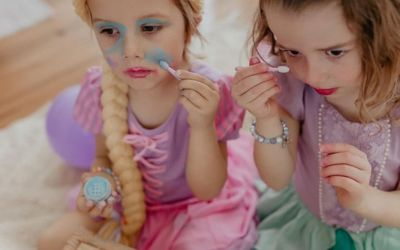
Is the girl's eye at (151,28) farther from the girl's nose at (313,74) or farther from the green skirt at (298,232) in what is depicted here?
the green skirt at (298,232)

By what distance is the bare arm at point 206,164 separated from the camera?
0.96 meters

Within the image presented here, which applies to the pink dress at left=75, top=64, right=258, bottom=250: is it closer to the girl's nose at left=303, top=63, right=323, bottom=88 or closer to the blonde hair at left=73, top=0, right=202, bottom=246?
the blonde hair at left=73, top=0, right=202, bottom=246

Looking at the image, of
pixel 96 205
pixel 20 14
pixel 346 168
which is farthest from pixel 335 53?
pixel 20 14

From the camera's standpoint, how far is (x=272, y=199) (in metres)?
1.10

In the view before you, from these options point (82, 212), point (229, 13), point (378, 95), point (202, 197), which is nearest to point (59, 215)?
point (82, 212)

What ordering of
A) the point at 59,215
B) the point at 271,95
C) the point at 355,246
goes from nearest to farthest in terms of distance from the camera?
the point at 271,95 < the point at 355,246 < the point at 59,215

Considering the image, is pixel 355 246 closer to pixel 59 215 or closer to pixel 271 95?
pixel 271 95

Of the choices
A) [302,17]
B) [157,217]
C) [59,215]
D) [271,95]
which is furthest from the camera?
[59,215]

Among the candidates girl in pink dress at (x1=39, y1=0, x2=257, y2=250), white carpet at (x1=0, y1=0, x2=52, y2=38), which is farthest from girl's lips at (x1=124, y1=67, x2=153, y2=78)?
white carpet at (x1=0, y1=0, x2=52, y2=38)

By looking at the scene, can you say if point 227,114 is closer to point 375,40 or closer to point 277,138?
point 277,138

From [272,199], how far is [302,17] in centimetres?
46

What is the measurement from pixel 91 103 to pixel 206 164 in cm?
23

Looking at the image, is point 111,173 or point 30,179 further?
point 30,179

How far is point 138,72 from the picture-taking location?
0.90 metres
